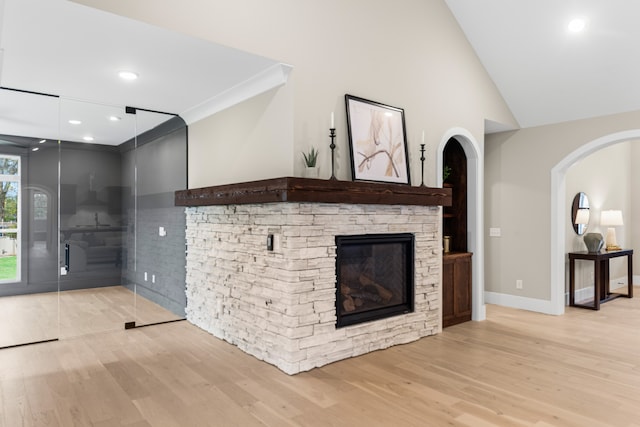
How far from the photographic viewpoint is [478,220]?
5.16m

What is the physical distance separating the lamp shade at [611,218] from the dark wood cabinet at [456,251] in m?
2.80

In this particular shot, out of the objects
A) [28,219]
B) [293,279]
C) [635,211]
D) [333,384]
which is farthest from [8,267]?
[635,211]

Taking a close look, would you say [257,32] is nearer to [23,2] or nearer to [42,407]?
[23,2]

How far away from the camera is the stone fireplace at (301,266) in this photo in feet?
10.9

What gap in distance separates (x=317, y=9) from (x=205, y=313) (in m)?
3.19

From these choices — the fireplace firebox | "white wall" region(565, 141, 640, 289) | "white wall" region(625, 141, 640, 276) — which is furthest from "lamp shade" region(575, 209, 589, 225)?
the fireplace firebox

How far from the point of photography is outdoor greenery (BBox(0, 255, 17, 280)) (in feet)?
14.0

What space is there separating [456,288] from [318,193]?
2467mm

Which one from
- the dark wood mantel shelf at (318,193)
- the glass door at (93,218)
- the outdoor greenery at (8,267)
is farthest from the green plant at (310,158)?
the outdoor greenery at (8,267)

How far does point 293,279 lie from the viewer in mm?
3293

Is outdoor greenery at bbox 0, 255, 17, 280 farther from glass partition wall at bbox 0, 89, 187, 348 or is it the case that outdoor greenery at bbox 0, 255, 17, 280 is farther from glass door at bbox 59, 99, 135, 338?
glass door at bbox 59, 99, 135, 338

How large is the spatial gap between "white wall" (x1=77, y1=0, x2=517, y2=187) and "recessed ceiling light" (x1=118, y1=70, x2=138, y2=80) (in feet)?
3.14

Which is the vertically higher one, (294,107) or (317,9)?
(317,9)

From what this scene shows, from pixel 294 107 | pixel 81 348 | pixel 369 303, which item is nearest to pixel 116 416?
pixel 81 348
